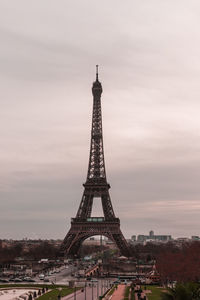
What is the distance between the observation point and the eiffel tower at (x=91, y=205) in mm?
120812

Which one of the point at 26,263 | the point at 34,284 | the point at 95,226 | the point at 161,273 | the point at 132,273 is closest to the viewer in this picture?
the point at 34,284

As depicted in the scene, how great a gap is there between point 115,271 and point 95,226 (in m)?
12.2

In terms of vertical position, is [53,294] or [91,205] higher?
[91,205]

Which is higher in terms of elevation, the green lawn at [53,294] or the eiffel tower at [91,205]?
the eiffel tower at [91,205]

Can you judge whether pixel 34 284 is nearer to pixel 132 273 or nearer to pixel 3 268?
pixel 132 273

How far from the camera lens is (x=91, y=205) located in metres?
125

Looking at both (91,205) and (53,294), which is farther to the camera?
(91,205)

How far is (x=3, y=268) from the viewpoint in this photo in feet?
412

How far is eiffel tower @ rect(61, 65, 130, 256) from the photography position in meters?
121

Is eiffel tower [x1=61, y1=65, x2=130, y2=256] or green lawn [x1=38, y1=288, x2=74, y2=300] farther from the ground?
eiffel tower [x1=61, y1=65, x2=130, y2=256]

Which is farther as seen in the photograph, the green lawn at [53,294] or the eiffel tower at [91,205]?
the eiffel tower at [91,205]

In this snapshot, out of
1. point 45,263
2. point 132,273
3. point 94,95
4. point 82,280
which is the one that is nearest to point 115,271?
point 132,273

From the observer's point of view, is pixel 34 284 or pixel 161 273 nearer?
pixel 34 284

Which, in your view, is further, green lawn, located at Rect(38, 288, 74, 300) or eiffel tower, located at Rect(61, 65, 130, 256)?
eiffel tower, located at Rect(61, 65, 130, 256)
